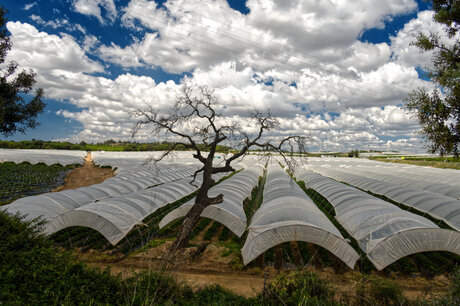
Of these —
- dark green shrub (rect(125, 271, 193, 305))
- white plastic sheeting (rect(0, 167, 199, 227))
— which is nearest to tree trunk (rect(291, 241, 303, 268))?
dark green shrub (rect(125, 271, 193, 305))

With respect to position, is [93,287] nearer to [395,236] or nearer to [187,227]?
[187,227]

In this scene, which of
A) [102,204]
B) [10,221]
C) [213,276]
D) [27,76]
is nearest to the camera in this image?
[10,221]

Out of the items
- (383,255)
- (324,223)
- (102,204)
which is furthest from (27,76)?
(383,255)

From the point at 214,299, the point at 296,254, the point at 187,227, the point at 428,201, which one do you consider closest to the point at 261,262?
the point at 296,254

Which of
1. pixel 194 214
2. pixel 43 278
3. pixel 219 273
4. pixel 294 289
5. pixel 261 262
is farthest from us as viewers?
pixel 194 214

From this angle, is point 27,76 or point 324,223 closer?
point 324,223

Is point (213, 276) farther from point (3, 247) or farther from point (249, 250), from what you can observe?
point (3, 247)

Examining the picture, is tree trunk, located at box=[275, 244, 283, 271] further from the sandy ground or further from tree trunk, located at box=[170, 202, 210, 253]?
tree trunk, located at box=[170, 202, 210, 253]

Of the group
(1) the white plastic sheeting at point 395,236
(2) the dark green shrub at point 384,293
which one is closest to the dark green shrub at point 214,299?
(2) the dark green shrub at point 384,293

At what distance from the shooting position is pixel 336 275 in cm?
1058

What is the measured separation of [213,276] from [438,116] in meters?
12.7

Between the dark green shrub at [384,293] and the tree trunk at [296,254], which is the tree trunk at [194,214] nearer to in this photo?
the tree trunk at [296,254]

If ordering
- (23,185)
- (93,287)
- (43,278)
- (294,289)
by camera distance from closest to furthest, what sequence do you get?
(43,278) < (93,287) < (294,289) < (23,185)

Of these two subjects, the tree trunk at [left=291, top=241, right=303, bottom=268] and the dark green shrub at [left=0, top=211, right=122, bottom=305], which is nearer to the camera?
the dark green shrub at [left=0, top=211, right=122, bottom=305]
